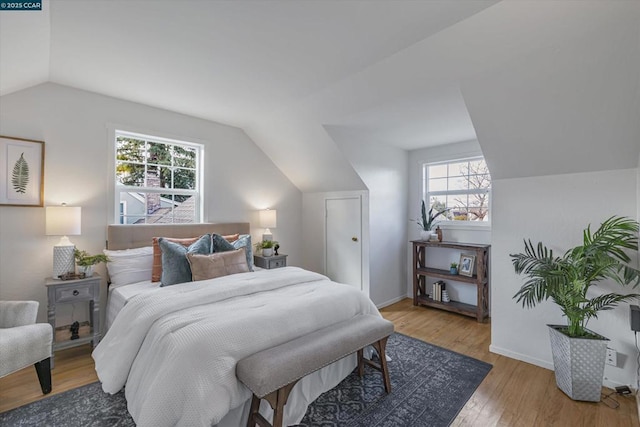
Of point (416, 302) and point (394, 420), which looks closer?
point (394, 420)

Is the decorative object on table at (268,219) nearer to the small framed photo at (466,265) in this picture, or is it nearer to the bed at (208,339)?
the bed at (208,339)

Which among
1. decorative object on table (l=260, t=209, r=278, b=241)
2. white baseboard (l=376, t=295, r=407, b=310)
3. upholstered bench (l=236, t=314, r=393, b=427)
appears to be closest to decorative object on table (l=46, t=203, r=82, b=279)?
decorative object on table (l=260, t=209, r=278, b=241)

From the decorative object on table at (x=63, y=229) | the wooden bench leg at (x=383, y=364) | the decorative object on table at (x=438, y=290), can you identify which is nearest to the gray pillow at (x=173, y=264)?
the decorative object on table at (x=63, y=229)

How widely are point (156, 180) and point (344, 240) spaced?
2.60 meters

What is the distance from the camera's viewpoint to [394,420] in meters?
1.87

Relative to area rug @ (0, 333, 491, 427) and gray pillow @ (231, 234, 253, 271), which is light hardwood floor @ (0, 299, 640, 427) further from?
gray pillow @ (231, 234, 253, 271)

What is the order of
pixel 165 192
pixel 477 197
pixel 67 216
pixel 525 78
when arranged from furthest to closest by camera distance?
1. pixel 477 197
2. pixel 165 192
3. pixel 67 216
4. pixel 525 78

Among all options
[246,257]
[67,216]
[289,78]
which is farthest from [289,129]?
[67,216]

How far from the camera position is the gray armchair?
72.7 inches

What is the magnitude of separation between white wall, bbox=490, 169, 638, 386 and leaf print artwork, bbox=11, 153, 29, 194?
4.41 m

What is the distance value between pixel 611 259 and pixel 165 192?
4.27 m

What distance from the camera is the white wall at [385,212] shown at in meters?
3.87

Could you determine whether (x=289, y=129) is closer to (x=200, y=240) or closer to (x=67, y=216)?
(x=200, y=240)

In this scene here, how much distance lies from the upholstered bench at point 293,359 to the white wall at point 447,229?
237 cm
